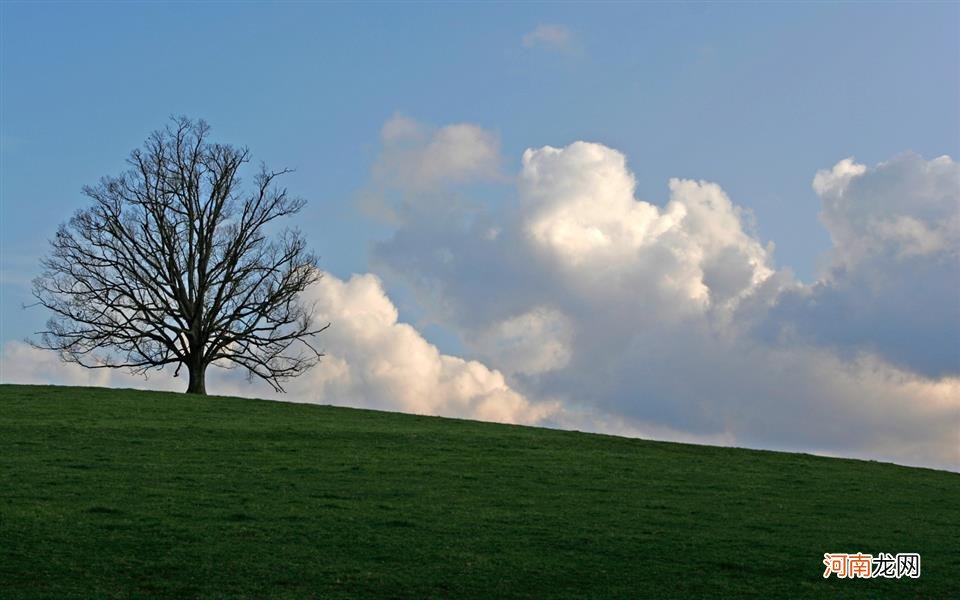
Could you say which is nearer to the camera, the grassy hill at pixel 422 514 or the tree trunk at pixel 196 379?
the grassy hill at pixel 422 514

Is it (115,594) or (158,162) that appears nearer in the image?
(115,594)

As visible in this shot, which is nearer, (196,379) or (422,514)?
(422,514)

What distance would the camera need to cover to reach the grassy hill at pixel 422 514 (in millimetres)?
15742

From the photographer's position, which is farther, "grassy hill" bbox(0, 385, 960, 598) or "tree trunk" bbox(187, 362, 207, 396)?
"tree trunk" bbox(187, 362, 207, 396)

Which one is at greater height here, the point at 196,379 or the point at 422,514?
the point at 196,379

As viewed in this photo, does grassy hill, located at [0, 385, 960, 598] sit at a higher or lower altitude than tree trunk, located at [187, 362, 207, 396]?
Answer: lower

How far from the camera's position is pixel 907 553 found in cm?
1914

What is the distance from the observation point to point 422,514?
2022 cm

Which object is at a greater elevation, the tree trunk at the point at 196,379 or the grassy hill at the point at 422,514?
the tree trunk at the point at 196,379

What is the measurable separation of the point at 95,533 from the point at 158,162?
33265 millimetres

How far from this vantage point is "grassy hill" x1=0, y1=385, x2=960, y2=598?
15742 millimetres

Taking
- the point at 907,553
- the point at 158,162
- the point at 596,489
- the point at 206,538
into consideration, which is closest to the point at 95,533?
the point at 206,538

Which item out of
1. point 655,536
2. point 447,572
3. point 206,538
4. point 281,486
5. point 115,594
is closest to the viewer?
point 115,594

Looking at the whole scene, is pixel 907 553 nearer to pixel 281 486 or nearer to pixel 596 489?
pixel 596 489
